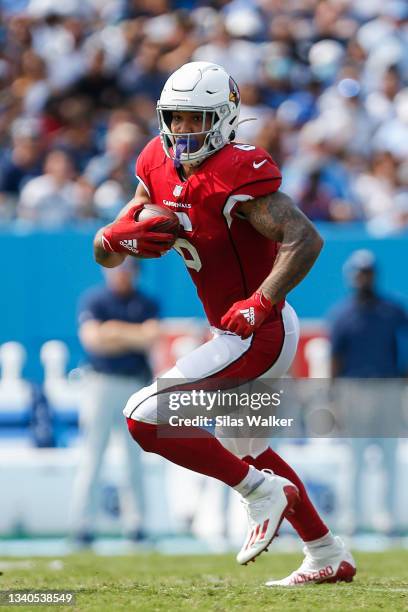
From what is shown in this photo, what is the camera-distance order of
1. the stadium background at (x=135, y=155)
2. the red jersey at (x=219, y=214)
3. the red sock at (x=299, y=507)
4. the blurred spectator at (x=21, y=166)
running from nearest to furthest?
the red jersey at (x=219, y=214) → the red sock at (x=299, y=507) → the stadium background at (x=135, y=155) → the blurred spectator at (x=21, y=166)

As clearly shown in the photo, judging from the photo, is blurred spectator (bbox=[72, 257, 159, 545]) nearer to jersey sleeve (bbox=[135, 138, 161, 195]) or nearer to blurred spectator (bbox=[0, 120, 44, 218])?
blurred spectator (bbox=[0, 120, 44, 218])

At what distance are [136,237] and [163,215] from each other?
142 mm

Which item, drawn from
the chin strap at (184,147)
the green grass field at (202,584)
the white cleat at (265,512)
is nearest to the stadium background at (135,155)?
the green grass field at (202,584)

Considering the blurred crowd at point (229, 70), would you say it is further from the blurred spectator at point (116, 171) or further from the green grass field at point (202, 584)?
the green grass field at point (202, 584)

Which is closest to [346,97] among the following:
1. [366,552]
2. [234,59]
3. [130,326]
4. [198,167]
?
[234,59]

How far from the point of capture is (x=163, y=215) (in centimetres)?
488

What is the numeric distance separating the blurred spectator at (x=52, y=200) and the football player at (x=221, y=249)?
5051 millimetres

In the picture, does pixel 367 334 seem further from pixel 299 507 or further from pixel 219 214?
pixel 219 214

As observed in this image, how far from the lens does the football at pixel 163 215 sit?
4852 mm

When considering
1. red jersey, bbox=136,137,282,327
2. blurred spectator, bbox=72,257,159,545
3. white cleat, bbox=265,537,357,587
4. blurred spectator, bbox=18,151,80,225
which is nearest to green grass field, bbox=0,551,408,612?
white cleat, bbox=265,537,357,587

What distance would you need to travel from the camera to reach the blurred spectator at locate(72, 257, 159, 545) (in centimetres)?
859

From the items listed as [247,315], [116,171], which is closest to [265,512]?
[247,315]

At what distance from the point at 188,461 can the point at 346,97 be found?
24.6 ft

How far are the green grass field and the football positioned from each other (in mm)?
1469
